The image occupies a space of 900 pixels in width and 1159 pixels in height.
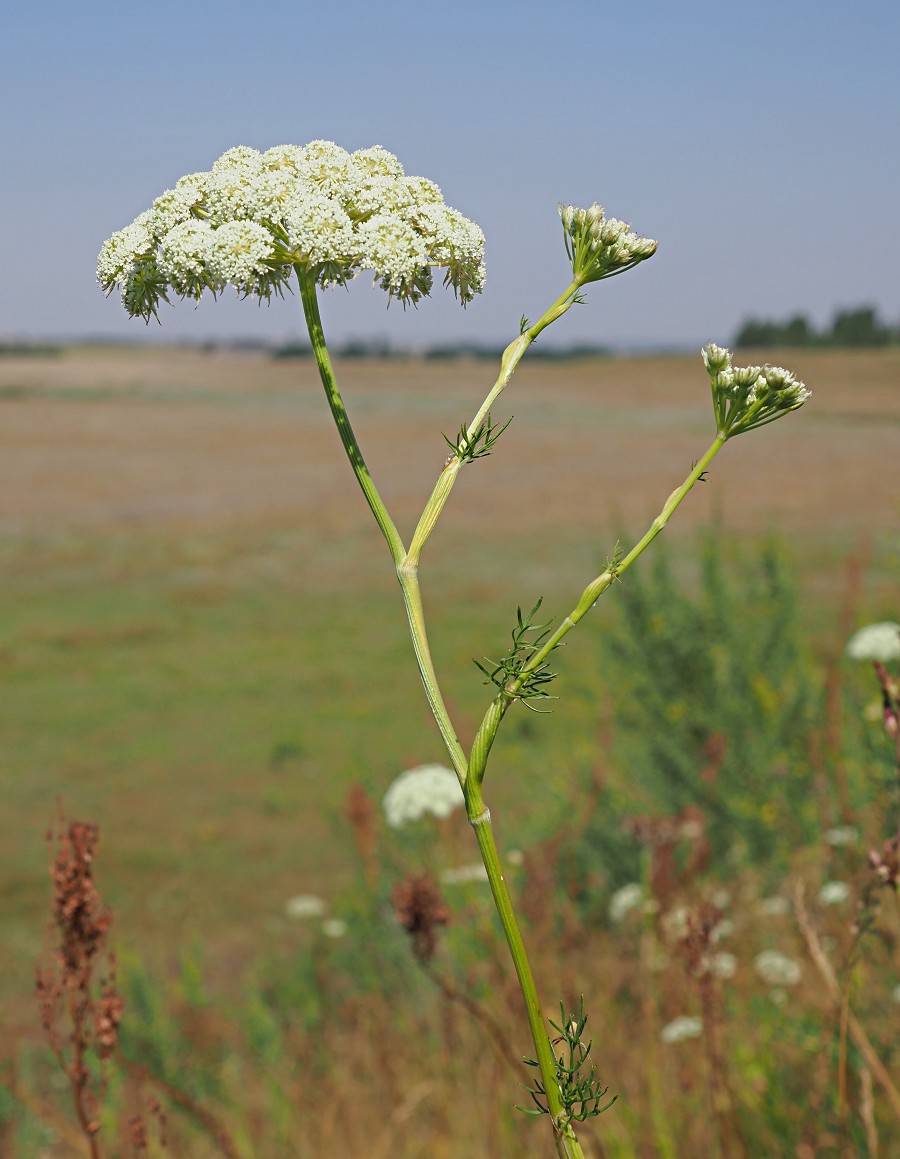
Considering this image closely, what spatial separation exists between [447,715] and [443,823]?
118 inches

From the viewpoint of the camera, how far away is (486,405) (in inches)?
44.6

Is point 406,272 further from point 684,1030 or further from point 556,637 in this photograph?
point 684,1030

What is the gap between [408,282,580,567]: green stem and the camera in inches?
44.6

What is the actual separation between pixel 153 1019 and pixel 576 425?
45587 mm

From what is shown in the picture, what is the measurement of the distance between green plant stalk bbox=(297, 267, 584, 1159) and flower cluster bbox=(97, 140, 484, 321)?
0.14 m

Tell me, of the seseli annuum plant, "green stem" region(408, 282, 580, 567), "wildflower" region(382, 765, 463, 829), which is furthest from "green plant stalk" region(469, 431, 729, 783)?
"wildflower" region(382, 765, 463, 829)

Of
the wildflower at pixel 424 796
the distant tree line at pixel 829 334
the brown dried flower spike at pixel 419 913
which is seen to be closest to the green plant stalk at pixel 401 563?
the brown dried flower spike at pixel 419 913

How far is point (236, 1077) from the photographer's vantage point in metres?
4.65

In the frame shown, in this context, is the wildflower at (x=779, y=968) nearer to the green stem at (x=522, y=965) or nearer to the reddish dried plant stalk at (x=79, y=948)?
the reddish dried plant stalk at (x=79, y=948)

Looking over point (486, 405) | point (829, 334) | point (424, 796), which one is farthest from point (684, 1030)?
point (829, 334)

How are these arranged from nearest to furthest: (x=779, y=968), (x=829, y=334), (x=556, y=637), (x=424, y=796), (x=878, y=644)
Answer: (x=556, y=637)
(x=424, y=796)
(x=779, y=968)
(x=878, y=644)
(x=829, y=334)

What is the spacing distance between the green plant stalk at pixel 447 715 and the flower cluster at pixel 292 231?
5.5 inches

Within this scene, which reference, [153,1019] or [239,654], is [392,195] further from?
[239,654]

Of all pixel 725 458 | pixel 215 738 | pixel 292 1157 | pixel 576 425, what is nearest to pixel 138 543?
pixel 215 738
